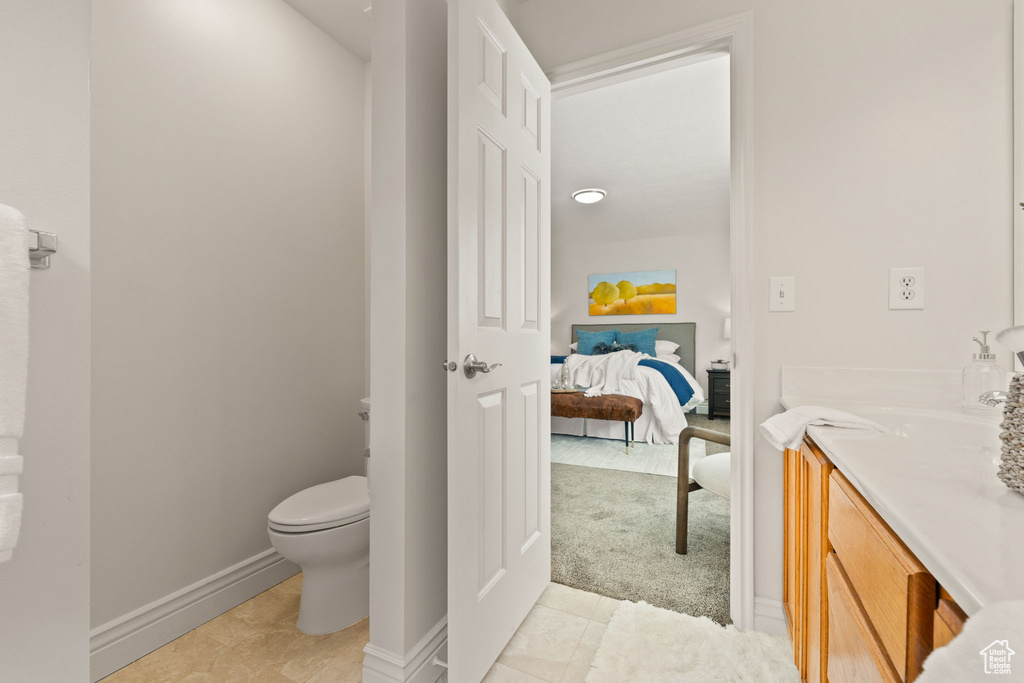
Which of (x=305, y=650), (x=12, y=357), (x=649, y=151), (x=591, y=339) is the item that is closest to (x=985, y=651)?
(x=12, y=357)

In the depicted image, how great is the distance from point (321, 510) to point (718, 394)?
514cm

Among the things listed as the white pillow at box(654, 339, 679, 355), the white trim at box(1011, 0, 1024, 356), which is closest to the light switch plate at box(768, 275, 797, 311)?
the white trim at box(1011, 0, 1024, 356)

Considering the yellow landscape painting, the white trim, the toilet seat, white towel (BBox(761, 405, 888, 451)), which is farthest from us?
the yellow landscape painting

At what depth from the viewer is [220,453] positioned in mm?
1756

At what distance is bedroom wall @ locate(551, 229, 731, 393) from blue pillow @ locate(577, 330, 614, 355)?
10.7 inches

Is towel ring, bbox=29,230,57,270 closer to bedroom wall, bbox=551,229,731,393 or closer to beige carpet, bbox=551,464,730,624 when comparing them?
beige carpet, bbox=551,464,730,624

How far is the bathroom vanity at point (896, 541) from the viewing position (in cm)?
43

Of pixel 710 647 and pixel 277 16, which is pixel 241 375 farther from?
pixel 710 647

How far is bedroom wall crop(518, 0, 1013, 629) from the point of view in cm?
133

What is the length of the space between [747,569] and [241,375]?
2072 mm

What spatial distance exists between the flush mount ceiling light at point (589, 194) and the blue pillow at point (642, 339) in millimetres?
2227

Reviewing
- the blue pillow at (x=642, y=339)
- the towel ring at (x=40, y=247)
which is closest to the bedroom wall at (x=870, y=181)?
the towel ring at (x=40, y=247)

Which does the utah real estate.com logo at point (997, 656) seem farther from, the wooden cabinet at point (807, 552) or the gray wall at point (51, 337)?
the gray wall at point (51, 337)

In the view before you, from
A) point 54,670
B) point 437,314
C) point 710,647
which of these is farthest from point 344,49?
point 710,647
